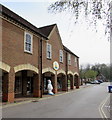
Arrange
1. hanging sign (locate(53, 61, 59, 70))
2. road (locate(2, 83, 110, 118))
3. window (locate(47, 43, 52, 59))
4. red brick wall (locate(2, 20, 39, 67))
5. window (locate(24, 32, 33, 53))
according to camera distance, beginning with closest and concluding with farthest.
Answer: road (locate(2, 83, 110, 118)) < red brick wall (locate(2, 20, 39, 67)) < window (locate(24, 32, 33, 53)) < window (locate(47, 43, 52, 59)) < hanging sign (locate(53, 61, 59, 70))

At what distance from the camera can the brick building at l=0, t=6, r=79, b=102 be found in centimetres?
1208

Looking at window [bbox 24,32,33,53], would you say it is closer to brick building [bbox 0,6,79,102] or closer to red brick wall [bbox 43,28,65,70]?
brick building [bbox 0,6,79,102]

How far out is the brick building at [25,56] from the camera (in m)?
12.1

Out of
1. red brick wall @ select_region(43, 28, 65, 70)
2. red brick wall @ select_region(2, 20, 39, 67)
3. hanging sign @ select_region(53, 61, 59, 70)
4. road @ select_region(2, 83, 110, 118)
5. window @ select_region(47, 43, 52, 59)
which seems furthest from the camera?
hanging sign @ select_region(53, 61, 59, 70)

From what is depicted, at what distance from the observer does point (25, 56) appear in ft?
46.9

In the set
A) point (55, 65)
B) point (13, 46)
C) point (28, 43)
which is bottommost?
point (55, 65)

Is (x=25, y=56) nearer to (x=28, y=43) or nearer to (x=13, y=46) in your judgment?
(x=28, y=43)

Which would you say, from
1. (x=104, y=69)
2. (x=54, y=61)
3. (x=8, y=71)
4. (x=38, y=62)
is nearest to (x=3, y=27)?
(x=8, y=71)

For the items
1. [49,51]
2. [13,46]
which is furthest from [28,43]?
[49,51]

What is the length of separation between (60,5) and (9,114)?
6.41 metres

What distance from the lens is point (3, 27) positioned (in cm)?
1192

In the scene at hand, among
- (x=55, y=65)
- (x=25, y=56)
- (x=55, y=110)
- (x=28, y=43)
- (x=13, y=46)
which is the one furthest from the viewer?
(x=55, y=65)

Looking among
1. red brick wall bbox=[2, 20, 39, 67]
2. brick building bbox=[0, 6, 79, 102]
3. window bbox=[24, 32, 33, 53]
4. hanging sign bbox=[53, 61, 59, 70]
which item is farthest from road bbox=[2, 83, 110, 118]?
hanging sign bbox=[53, 61, 59, 70]

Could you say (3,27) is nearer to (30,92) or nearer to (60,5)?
(60,5)
